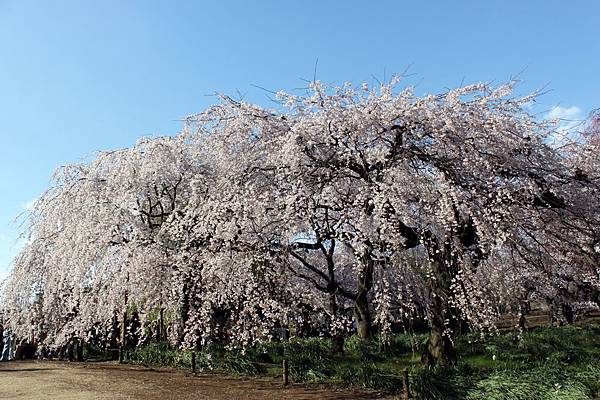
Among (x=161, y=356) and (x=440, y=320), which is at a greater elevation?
(x=440, y=320)

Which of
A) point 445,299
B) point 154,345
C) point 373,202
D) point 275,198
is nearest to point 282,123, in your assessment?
point 275,198

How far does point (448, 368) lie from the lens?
8508 millimetres

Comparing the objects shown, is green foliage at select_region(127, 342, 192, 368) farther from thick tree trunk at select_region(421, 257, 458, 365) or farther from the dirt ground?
thick tree trunk at select_region(421, 257, 458, 365)

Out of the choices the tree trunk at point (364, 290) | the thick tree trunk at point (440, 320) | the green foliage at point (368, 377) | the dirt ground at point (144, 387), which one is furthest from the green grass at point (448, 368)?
the tree trunk at point (364, 290)

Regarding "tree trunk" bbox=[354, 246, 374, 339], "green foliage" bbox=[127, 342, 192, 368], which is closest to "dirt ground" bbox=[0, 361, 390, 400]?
"green foliage" bbox=[127, 342, 192, 368]

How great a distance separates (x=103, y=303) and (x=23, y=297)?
169 inches

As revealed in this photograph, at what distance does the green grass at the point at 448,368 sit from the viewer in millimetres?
7480

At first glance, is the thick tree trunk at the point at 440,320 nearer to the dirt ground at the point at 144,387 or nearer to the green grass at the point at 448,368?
the green grass at the point at 448,368

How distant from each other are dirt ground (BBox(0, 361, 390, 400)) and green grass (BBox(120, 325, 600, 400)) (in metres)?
0.51

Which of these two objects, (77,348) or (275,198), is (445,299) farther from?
(77,348)

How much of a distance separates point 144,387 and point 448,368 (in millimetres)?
6739

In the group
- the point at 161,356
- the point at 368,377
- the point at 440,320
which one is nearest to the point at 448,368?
the point at 440,320

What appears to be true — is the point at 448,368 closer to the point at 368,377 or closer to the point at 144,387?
the point at 368,377

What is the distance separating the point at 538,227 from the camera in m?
9.53
